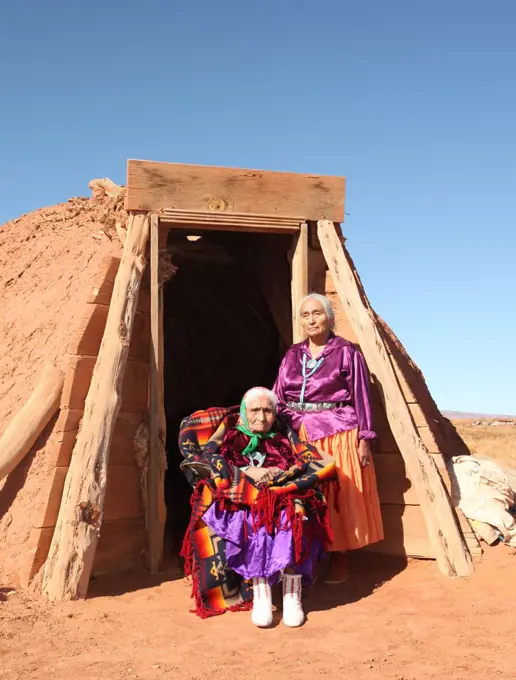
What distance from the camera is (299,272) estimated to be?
216 inches

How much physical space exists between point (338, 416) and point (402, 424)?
1.87ft

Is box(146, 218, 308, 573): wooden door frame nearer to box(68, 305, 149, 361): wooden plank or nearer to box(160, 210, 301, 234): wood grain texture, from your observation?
box(160, 210, 301, 234): wood grain texture

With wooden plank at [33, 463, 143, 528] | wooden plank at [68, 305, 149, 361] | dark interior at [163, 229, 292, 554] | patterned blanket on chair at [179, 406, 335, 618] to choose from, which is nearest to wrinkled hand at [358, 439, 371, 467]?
patterned blanket on chair at [179, 406, 335, 618]

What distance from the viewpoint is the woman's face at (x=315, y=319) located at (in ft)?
15.6

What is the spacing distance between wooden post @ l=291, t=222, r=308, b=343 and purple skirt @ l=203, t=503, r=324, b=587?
68.7 inches

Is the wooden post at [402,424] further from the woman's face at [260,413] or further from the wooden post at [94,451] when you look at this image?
the wooden post at [94,451]

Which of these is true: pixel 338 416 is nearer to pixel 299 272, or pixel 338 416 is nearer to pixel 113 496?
pixel 299 272

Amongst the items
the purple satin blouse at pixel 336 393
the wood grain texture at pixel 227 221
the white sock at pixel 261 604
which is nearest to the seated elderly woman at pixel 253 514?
the white sock at pixel 261 604

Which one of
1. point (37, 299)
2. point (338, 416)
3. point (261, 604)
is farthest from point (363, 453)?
point (37, 299)

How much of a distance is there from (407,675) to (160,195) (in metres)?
3.56

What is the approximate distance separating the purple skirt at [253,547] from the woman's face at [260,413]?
52 cm

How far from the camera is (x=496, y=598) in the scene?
414 centimetres

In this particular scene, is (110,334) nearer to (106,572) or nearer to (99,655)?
(106,572)

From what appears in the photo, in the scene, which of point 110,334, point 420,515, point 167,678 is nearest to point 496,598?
point 420,515
